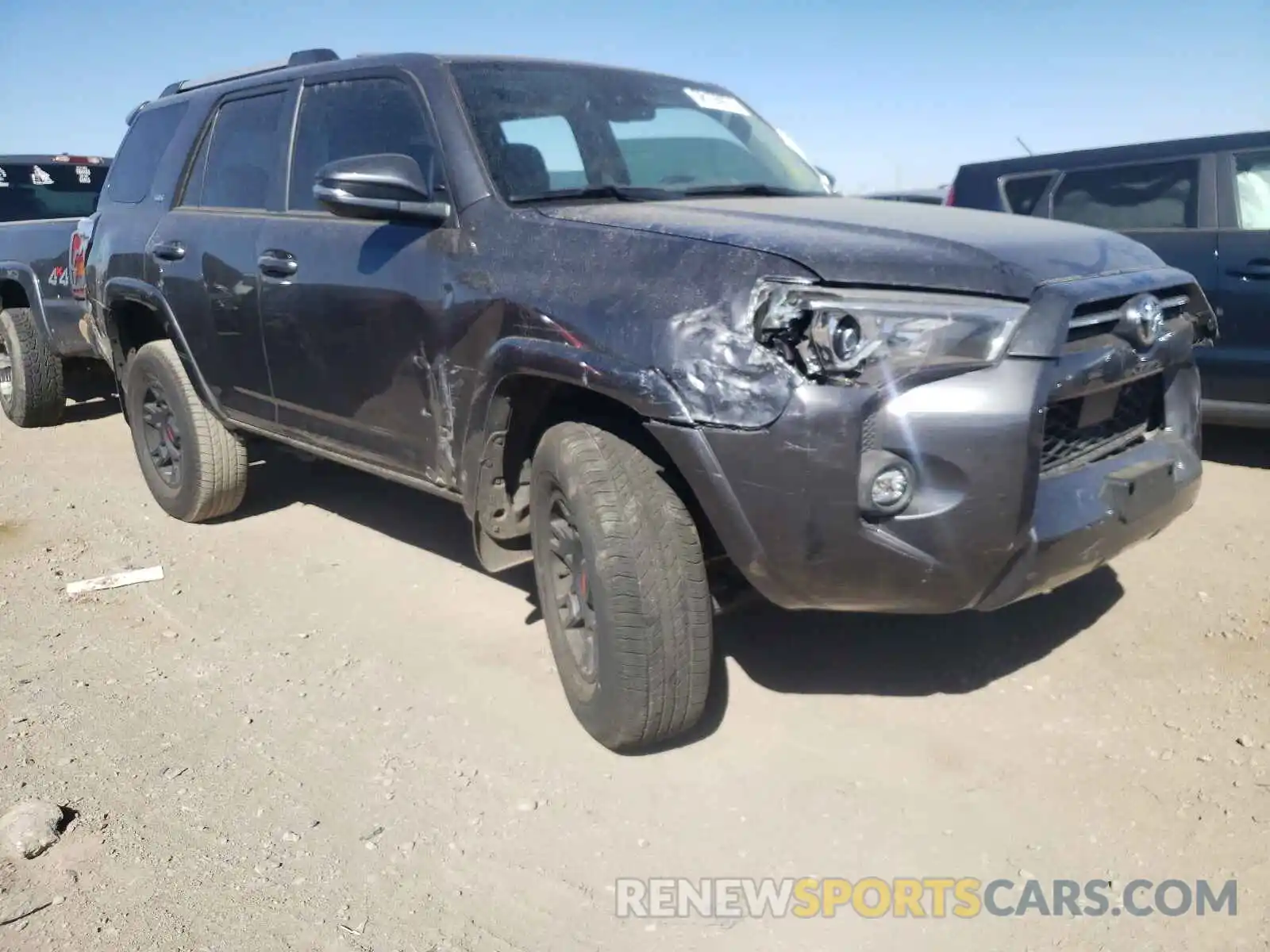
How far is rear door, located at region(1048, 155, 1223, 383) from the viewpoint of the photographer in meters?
5.55

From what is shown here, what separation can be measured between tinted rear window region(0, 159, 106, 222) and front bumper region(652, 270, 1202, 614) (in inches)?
297

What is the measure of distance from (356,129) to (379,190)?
25.1 inches

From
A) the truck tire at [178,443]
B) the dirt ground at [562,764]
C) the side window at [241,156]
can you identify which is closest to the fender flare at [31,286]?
the truck tire at [178,443]

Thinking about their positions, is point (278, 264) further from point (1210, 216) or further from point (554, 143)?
point (1210, 216)

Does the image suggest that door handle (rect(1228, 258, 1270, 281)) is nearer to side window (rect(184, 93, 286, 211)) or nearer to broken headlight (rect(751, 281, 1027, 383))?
broken headlight (rect(751, 281, 1027, 383))

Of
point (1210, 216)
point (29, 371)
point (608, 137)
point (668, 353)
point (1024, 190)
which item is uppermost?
point (608, 137)

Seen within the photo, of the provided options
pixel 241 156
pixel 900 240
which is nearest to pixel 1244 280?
pixel 900 240

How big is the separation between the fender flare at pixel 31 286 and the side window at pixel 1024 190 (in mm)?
6276

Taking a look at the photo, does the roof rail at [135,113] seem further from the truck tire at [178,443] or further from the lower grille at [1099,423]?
the lower grille at [1099,423]

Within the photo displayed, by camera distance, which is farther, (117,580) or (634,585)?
(117,580)

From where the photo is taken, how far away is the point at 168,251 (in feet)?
15.0

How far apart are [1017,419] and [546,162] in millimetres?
1721

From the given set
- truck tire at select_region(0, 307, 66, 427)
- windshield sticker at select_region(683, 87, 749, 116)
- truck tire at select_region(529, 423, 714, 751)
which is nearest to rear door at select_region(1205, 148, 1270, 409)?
windshield sticker at select_region(683, 87, 749, 116)

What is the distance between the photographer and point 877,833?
2607 millimetres
